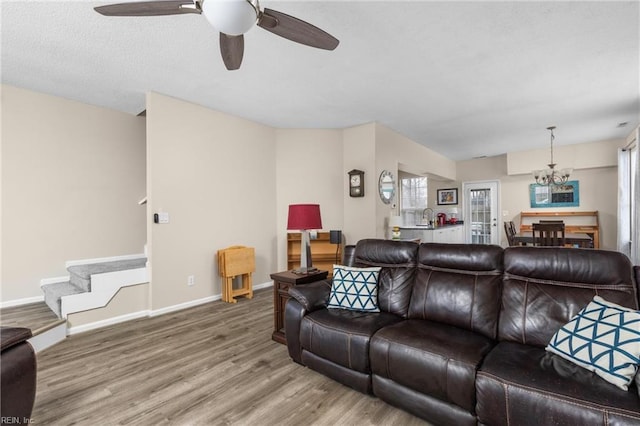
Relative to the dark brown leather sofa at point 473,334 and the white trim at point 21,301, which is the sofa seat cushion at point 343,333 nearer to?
the dark brown leather sofa at point 473,334

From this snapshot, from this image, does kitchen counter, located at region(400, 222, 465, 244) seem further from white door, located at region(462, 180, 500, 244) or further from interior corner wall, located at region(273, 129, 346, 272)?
interior corner wall, located at region(273, 129, 346, 272)

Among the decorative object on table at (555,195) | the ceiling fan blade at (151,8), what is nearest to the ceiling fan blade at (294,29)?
Answer: the ceiling fan blade at (151,8)

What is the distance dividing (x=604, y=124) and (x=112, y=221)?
8.02 meters

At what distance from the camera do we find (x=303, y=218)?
288cm

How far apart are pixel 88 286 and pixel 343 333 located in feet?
9.74

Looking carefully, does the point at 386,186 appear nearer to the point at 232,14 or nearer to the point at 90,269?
the point at 232,14

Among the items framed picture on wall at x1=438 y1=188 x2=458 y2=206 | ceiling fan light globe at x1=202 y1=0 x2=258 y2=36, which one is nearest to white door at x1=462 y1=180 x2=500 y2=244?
framed picture on wall at x1=438 y1=188 x2=458 y2=206

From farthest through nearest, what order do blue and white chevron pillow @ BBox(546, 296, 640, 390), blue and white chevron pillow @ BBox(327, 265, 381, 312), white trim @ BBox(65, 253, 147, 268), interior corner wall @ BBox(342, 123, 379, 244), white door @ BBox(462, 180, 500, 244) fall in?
white door @ BBox(462, 180, 500, 244) → interior corner wall @ BBox(342, 123, 379, 244) → white trim @ BBox(65, 253, 147, 268) → blue and white chevron pillow @ BBox(327, 265, 381, 312) → blue and white chevron pillow @ BBox(546, 296, 640, 390)

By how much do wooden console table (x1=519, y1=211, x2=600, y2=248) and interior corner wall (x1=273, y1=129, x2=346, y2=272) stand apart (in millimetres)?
4941

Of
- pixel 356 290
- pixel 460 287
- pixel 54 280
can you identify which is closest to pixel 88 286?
pixel 54 280

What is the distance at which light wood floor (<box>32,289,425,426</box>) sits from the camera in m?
1.83

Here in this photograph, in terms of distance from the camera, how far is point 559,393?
A: 4.26 ft

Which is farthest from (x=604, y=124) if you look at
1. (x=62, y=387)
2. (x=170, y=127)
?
(x=62, y=387)

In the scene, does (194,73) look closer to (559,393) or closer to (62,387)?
(62,387)
